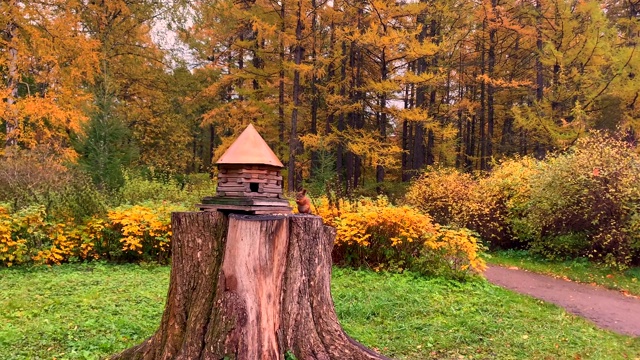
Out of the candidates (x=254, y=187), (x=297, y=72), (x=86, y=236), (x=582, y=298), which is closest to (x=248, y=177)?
(x=254, y=187)

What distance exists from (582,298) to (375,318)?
4.10 m

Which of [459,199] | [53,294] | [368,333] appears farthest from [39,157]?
[459,199]

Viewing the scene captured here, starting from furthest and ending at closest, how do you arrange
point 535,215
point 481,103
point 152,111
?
point 481,103
point 152,111
point 535,215

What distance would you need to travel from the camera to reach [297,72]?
15336 mm

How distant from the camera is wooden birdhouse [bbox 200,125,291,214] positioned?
102 inches

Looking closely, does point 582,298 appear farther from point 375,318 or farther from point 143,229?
point 143,229

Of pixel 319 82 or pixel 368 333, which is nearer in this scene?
pixel 368 333

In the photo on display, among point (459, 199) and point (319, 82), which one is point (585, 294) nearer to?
point (459, 199)

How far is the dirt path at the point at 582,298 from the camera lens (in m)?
5.37

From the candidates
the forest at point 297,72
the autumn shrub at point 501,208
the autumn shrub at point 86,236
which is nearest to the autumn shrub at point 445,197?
the autumn shrub at point 501,208

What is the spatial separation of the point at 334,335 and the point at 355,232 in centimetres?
412

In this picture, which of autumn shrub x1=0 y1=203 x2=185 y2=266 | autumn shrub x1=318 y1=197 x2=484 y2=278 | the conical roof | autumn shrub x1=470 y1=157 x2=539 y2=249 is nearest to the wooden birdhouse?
the conical roof

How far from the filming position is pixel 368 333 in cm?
415

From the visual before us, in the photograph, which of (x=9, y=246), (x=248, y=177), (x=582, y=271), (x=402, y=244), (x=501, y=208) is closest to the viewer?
(x=248, y=177)
